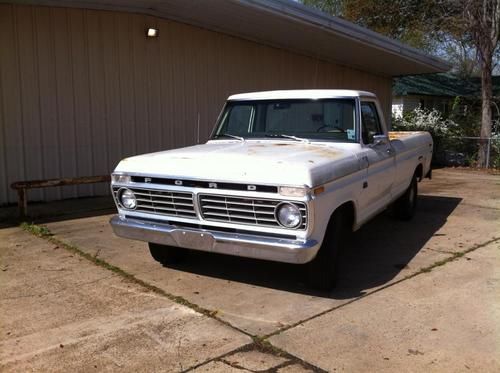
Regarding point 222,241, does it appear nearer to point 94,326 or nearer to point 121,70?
point 94,326

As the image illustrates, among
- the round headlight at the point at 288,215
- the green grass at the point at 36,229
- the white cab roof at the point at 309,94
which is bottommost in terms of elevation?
the green grass at the point at 36,229

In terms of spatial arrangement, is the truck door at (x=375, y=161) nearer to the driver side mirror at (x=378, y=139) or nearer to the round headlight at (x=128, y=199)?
the driver side mirror at (x=378, y=139)

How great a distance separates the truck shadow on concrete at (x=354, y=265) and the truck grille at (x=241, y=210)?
2.97ft

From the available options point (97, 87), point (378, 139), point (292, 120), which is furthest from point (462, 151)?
point (292, 120)

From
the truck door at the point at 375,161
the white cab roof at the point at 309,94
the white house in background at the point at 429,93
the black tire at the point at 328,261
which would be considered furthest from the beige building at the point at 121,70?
the white house in background at the point at 429,93

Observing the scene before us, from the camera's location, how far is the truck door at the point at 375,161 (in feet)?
17.9

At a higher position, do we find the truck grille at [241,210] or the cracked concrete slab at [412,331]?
the truck grille at [241,210]

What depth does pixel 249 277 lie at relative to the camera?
5250mm

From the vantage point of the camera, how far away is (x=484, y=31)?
49.7 feet

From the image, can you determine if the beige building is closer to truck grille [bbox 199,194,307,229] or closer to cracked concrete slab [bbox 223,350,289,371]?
truck grille [bbox 199,194,307,229]

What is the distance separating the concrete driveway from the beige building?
9.12ft

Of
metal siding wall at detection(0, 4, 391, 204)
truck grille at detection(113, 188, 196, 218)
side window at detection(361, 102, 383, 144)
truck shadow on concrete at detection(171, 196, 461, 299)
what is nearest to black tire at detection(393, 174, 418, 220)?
truck shadow on concrete at detection(171, 196, 461, 299)

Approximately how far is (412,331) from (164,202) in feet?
7.70

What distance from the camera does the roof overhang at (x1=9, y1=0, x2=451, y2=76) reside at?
949 cm
